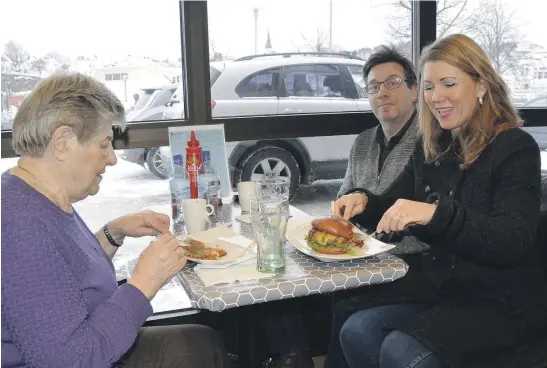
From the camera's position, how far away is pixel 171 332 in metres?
1.60

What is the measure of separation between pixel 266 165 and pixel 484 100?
1214 mm

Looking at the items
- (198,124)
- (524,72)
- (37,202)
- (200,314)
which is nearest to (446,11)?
(524,72)

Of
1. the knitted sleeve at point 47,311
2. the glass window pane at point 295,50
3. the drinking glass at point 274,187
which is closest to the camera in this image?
the knitted sleeve at point 47,311

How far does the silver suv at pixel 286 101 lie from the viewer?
257cm

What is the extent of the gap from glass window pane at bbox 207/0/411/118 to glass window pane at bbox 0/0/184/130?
0.69 ft

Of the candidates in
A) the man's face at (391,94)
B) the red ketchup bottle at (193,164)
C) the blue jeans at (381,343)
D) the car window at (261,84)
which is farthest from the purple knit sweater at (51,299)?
the car window at (261,84)

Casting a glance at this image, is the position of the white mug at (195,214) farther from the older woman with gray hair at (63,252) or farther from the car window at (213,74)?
the car window at (213,74)

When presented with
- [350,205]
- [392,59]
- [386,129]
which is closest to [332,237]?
[350,205]

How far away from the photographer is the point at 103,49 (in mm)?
2398

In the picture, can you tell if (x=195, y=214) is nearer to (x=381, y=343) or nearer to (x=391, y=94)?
(x=381, y=343)

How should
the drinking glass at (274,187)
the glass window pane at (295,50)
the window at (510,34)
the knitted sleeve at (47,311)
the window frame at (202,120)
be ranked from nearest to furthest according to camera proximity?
the knitted sleeve at (47,311) → the drinking glass at (274,187) → the window frame at (202,120) → the glass window pane at (295,50) → the window at (510,34)

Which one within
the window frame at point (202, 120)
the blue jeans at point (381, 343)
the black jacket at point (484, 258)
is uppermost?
the window frame at point (202, 120)

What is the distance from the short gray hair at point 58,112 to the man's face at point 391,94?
129 cm

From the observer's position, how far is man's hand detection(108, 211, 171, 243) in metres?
1.68
